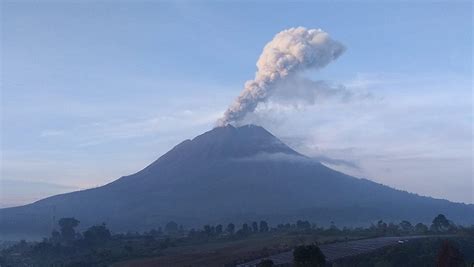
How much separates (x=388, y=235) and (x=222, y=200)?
62002 millimetres

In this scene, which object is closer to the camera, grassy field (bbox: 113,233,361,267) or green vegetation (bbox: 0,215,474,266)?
grassy field (bbox: 113,233,361,267)

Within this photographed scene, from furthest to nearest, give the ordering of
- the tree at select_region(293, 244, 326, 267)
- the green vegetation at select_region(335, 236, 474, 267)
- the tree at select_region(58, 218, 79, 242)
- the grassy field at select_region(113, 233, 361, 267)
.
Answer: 1. the tree at select_region(58, 218, 79, 242)
2. the grassy field at select_region(113, 233, 361, 267)
3. the green vegetation at select_region(335, 236, 474, 267)
4. the tree at select_region(293, 244, 326, 267)

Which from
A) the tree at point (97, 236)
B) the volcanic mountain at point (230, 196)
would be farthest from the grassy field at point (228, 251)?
the volcanic mountain at point (230, 196)

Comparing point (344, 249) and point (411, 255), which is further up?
point (344, 249)

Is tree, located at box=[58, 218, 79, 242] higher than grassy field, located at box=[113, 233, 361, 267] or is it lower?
higher

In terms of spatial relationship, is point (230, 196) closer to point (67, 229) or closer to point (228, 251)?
point (67, 229)

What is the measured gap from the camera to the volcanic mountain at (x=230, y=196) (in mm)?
A: 108250

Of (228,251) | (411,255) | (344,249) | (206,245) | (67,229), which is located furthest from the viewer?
(67,229)

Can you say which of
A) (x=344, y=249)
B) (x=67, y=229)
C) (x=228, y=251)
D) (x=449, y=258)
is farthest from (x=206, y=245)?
(x=449, y=258)

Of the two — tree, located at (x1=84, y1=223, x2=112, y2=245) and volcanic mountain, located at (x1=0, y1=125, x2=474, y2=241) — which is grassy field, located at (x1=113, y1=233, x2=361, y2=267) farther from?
volcanic mountain, located at (x1=0, y1=125, x2=474, y2=241)

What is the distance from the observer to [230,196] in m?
117

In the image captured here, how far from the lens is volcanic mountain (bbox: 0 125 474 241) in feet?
355

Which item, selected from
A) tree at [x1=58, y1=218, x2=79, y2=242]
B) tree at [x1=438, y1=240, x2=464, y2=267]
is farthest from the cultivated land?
tree at [x1=58, y1=218, x2=79, y2=242]

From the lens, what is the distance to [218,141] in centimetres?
13750
